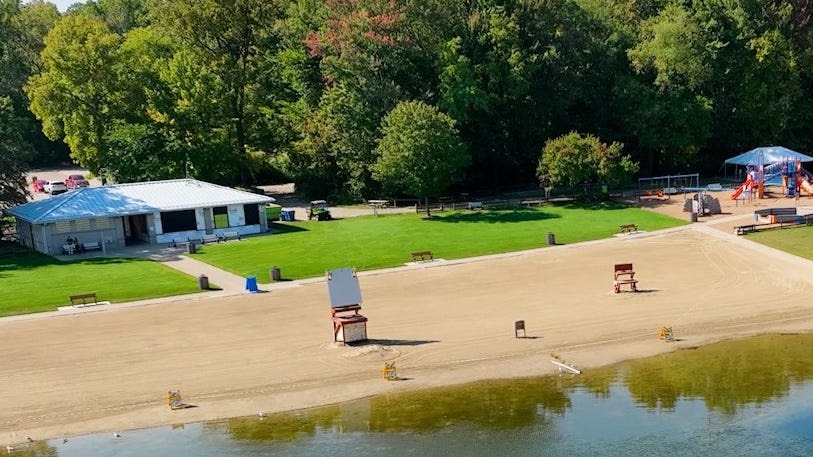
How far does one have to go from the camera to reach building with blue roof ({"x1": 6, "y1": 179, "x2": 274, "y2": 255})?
6094cm

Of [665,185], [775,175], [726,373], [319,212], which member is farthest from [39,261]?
[775,175]

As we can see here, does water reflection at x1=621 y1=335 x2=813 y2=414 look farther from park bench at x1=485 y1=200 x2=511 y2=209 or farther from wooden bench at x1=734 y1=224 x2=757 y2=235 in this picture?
park bench at x1=485 y1=200 x2=511 y2=209

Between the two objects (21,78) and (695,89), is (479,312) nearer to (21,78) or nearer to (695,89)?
(695,89)

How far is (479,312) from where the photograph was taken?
40875 mm

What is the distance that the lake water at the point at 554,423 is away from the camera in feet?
85.5

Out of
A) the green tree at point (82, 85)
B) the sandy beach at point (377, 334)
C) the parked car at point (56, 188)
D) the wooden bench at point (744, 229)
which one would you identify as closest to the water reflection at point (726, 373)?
the sandy beach at point (377, 334)

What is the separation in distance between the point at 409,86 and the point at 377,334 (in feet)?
143

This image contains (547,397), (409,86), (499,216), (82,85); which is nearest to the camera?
(547,397)

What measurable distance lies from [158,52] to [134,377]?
2267 inches

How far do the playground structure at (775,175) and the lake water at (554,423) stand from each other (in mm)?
40523

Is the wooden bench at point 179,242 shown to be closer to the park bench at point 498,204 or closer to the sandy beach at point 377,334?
the sandy beach at point 377,334

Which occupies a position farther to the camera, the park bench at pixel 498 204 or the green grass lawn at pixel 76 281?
the park bench at pixel 498 204

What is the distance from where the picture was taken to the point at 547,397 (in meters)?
30.1

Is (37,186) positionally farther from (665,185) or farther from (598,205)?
(665,185)
